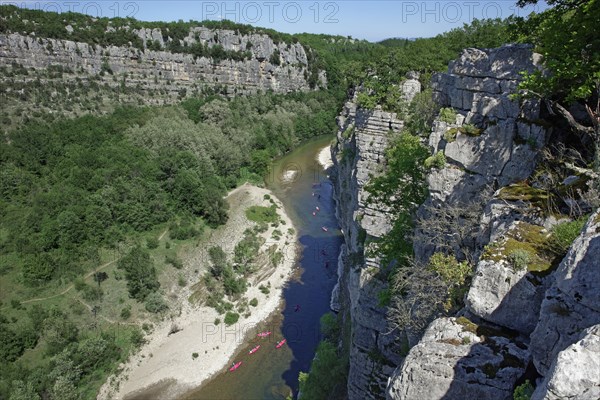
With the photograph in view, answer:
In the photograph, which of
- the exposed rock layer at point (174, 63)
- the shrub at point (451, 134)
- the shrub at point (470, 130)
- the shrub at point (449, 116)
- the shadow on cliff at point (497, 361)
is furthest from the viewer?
the exposed rock layer at point (174, 63)

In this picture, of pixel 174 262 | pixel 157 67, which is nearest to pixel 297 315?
pixel 174 262

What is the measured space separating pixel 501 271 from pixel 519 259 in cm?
37

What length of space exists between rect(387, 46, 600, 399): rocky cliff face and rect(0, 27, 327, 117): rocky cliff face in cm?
5883

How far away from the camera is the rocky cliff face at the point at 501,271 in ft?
18.4

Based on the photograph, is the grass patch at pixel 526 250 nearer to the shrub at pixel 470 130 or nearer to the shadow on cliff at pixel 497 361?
the shadow on cliff at pixel 497 361

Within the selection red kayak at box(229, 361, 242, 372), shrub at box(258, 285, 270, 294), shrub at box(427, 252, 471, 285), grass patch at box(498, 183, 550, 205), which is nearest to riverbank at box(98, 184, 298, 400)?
shrub at box(258, 285, 270, 294)

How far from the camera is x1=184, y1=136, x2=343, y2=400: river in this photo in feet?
84.3

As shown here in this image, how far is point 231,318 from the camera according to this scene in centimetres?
3070

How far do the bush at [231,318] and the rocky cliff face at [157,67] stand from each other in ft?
143

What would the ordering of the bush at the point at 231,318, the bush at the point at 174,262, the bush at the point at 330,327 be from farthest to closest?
the bush at the point at 174,262
the bush at the point at 231,318
the bush at the point at 330,327

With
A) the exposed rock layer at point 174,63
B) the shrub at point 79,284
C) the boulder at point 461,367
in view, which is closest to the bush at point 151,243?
the shrub at point 79,284

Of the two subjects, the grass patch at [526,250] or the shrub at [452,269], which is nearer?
the grass patch at [526,250]

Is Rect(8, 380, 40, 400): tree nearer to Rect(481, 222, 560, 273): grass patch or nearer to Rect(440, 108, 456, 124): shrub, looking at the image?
Rect(481, 222, 560, 273): grass patch

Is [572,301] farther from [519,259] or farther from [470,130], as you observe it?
[470,130]
